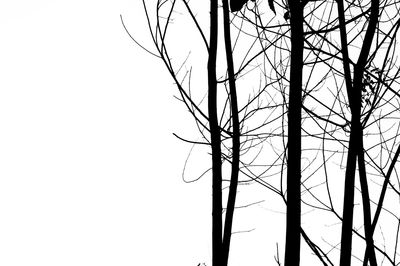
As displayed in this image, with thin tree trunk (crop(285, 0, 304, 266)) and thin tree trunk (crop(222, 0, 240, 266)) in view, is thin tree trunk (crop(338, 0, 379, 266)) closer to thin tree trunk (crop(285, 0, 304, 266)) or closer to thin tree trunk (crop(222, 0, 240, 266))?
thin tree trunk (crop(285, 0, 304, 266))

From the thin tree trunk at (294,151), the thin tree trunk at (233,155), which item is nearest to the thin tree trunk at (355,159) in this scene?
the thin tree trunk at (294,151)

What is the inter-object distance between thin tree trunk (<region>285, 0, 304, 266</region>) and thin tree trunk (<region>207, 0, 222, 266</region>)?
0.36m

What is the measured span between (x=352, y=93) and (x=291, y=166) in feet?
1.00

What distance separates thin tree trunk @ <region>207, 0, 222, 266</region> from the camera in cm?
179

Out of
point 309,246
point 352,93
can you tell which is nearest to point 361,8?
point 352,93

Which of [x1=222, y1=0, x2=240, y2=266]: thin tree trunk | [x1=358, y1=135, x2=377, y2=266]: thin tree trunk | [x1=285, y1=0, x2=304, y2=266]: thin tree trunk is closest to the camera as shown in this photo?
[x1=285, y1=0, x2=304, y2=266]: thin tree trunk

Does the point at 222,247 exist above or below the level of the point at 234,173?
below

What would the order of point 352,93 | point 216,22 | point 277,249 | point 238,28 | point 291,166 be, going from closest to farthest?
point 291,166
point 352,93
point 277,249
point 216,22
point 238,28

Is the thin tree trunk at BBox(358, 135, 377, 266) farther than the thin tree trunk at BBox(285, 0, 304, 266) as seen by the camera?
Yes

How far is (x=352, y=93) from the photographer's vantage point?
5.22ft

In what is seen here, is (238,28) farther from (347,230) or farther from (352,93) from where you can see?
(347,230)

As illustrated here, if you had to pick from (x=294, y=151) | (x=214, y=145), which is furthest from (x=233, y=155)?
(x=294, y=151)

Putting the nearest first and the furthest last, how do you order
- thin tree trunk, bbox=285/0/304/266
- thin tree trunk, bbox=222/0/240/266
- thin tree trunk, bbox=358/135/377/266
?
1. thin tree trunk, bbox=285/0/304/266
2. thin tree trunk, bbox=358/135/377/266
3. thin tree trunk, bbox=222/0/240/266

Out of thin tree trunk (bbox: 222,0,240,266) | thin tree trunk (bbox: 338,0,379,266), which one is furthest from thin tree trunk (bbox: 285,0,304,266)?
thin tree trunk (bbox: 222,0,240,266)
